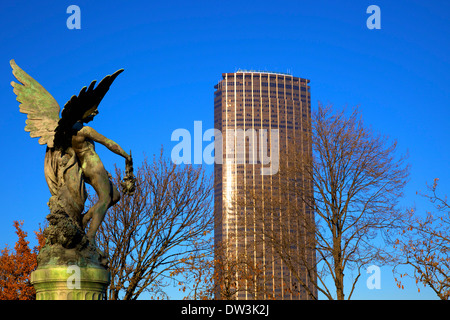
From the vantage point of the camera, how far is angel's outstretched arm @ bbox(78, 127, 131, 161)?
34.3 ft

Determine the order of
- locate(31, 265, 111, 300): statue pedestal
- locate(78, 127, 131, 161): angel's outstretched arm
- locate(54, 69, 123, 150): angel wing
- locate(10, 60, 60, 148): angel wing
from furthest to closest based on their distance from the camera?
locate(10, 60, 60, 148): angel wing < locate(78, 127, 131, 161): angel's outstretched arm < locate(54, 69, 123, 150): angel wing < locate(31, 265, 111, 300): statue pedestal

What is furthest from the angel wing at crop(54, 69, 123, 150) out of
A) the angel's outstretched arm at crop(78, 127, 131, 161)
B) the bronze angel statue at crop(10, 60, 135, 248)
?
the angel's outstretched arm at crop(78, 127, 131, 161)

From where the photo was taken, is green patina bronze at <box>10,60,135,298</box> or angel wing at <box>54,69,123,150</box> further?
angel wing at <box>54,69,123,150</box>

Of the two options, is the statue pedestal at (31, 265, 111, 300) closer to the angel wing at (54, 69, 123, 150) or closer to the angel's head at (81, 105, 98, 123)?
the angel wing at (54, 69, 123, 150)

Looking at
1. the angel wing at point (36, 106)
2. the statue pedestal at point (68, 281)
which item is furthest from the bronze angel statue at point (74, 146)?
the statue pedestal at point (68, 281)

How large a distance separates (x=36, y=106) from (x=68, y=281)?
3.56m

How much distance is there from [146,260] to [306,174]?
25.9 feet

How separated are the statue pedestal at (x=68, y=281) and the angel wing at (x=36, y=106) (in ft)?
8.38

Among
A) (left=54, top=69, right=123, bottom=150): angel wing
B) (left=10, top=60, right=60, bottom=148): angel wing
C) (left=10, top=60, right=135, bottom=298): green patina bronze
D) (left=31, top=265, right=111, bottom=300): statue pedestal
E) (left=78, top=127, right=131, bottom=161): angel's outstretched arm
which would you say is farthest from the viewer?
(left=10, top=60, right=60, bottom=148): angel wing
